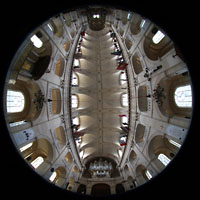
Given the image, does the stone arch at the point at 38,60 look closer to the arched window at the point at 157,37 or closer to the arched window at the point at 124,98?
the arched window at the point at 157,37

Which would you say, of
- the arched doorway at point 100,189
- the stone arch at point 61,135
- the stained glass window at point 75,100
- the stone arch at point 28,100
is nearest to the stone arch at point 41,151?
the stone arch at point 61,135

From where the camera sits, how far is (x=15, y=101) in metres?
7.86

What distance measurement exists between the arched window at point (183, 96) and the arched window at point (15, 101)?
36.3ft

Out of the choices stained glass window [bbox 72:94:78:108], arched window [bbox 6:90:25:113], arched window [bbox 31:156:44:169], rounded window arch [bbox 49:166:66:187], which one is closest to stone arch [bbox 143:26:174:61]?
arched window [bbox 6:90:25:113]

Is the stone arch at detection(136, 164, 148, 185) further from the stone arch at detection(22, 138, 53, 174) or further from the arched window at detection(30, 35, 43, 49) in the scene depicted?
the arched window at detection(30, 35, 43, 49)

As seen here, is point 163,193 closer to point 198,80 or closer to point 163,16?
point 198,80

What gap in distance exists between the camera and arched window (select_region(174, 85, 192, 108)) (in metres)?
7.34

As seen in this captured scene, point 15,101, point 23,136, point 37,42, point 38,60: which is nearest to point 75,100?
point 15,101

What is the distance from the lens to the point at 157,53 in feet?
29.0

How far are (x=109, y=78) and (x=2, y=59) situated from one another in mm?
12709

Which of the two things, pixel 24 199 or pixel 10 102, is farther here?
pixel 10 102

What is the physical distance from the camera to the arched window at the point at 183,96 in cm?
734

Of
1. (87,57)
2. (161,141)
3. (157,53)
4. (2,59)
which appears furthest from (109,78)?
(2,59)

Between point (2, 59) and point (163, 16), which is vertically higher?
point (163, 16)
